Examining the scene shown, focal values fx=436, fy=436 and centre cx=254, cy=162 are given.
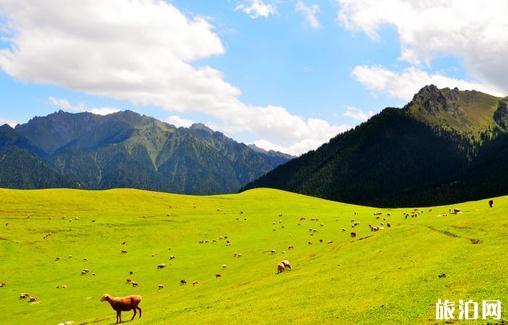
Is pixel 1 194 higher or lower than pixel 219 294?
higher

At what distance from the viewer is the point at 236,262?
60250 mm

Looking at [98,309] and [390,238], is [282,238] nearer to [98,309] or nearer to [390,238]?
[390,238]

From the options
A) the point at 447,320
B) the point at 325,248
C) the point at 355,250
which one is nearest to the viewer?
the point at 447,320

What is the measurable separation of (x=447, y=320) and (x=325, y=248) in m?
35.2

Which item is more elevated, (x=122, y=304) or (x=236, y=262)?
(x=236, y=262)

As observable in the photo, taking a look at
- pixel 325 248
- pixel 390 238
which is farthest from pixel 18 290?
pixel 390 238

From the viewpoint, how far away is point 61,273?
200 ft

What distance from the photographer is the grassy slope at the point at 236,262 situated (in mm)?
30438

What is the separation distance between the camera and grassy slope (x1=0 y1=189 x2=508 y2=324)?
30438 mm

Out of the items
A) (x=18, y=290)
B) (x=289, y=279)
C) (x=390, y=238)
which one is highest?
(x=390, y=238)

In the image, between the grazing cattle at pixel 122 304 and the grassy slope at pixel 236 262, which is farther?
the grazing cattle at pixel 122 304

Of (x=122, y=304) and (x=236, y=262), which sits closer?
(x=122, y=304)

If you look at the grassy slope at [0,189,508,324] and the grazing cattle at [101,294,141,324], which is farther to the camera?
the grazing cattle at [101,294,141,324]

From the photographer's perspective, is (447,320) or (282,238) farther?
(282,238)
